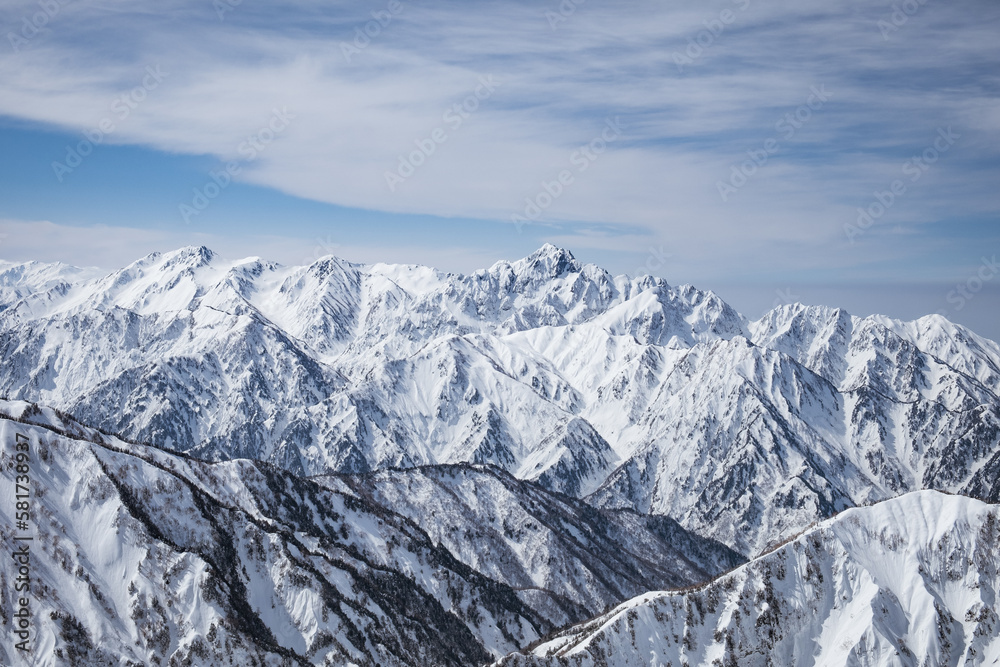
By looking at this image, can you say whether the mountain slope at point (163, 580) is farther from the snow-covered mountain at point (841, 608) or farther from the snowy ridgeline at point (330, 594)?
the snow-covered mountain at point (841, 608)

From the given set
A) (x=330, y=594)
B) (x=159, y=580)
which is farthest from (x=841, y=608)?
(x=159, y=580)

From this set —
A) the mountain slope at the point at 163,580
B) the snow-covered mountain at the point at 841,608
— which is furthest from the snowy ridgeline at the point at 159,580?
the snow-covered mountain at the point at 841,608

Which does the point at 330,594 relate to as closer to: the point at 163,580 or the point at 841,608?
the point at 163,580

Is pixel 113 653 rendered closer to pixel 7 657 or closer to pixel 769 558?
pixel 7 657

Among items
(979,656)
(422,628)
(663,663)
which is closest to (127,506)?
(422,628)

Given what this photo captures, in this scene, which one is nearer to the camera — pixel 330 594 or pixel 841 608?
pixel 841 608

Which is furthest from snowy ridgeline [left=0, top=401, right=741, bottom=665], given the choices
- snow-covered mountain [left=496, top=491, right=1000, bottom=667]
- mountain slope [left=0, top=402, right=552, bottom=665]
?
snow-covered mountain [left=496, top=491, right=1000, bottom=667]

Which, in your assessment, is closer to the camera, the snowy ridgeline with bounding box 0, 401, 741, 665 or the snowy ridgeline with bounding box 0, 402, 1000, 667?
the snowy ridgeline with bounding box 0, 401, 741, 665

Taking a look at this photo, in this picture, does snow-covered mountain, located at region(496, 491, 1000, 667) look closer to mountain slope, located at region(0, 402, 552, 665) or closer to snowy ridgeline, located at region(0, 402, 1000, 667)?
snowy ridgeline, located at region(0, 402, 1000, 667)

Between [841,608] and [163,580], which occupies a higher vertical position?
[163,580]

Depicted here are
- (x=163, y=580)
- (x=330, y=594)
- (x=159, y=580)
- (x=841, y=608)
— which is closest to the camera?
(x=159, y=580)
